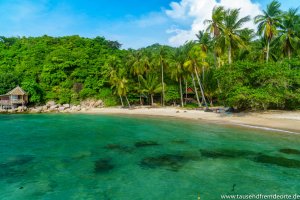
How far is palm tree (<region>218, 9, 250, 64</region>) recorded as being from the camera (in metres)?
30.7

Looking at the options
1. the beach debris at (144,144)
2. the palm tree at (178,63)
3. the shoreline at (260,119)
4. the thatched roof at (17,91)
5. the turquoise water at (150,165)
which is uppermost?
the palm tree at (178,63)

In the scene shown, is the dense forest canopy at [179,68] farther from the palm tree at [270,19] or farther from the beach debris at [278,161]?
the beach debris at [278,161]

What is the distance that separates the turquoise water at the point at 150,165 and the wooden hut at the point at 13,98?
84.5ft

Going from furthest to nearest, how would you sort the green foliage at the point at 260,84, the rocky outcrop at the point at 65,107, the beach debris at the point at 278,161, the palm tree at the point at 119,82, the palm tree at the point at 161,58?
1. the rocky outcrop at the point at 65,107
2. the palm tree at the point at 119,82
3. the palm tree at the point at 161,58
4. the green foliage at the point at 260,84
5. the beach debris at the point at 278,161

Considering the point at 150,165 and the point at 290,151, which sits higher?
the point at 290,151

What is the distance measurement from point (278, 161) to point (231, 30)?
22.7 metres

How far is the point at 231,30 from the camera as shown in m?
31.4

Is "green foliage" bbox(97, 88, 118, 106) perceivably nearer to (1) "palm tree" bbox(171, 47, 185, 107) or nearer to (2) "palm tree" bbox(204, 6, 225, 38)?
(1) "palm tree" bbox(171, 47, 185, 107)

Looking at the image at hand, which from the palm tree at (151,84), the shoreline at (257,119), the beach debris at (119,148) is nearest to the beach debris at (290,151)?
the shoreline at (257,119)

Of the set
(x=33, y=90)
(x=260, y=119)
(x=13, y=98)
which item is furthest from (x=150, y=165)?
(x=33, y=90)

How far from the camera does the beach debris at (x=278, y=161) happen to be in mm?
12140

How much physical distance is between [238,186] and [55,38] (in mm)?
58485

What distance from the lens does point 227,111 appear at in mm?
30672

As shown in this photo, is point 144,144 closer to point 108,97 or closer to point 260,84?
point 260,84
